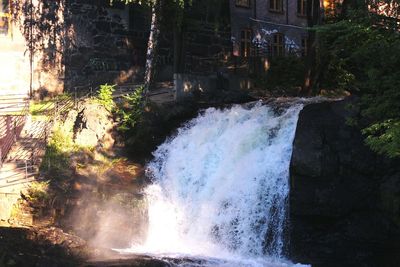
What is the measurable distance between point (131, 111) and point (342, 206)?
7.10 m

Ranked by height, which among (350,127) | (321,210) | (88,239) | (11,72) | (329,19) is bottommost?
(88,239)

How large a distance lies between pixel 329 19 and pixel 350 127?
557cm

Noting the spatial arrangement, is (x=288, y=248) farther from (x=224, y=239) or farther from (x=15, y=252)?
A: (x=15, y=252)

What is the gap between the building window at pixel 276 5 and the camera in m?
27.8

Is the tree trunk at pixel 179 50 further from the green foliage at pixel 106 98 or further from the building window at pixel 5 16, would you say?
the building window at pixel 5 16

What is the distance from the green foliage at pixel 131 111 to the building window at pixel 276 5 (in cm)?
1359

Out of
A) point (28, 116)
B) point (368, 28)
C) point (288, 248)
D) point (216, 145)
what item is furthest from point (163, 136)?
point (368, 28)

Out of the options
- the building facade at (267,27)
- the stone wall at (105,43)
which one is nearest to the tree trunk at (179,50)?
the stone wall at (105,43)

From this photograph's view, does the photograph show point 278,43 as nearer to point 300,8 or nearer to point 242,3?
point 300,8

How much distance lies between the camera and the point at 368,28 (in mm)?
10047

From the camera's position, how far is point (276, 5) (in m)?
28.2

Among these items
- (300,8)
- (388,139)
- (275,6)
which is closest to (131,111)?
(388,139)

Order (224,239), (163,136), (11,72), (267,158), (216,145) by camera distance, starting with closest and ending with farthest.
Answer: (224,239), (267,158), (216,145), (163,136), (11,72)

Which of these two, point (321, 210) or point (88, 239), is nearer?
point (321, 210)
